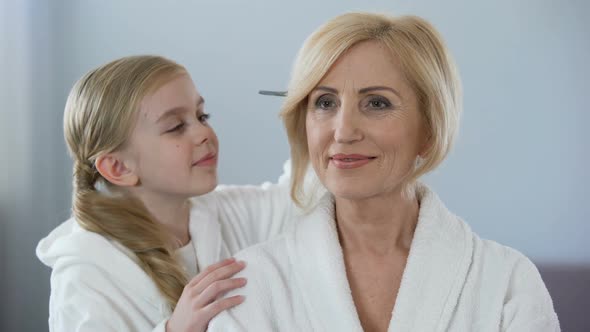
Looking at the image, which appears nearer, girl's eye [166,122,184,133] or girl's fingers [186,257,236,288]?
girl's fingers [186,257,236,288]

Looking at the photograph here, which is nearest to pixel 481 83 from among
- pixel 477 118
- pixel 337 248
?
pixel 477 118

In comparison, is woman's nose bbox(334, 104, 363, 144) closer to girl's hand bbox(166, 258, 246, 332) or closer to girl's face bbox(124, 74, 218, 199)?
girl's hand bbox(166, 258, 246, 332)

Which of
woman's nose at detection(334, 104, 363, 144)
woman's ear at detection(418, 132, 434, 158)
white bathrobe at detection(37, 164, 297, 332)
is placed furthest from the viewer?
white bathrobe at detection(37, 164, 297, 332)

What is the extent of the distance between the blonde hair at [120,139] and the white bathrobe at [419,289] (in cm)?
34

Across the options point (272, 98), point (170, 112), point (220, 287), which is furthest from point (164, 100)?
point (272, 98)

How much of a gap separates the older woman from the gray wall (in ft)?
3.50

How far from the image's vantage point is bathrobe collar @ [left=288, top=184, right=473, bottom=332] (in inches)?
51.3

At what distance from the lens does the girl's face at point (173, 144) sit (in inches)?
65.5

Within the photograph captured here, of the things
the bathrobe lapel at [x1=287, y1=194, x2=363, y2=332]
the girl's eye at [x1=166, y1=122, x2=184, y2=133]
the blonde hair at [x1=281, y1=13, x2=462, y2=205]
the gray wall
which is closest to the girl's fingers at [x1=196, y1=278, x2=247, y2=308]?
the bathrobe lapel at [x1=287, y1=194, x2=363, y2=332]

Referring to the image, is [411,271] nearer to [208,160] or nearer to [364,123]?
[364,123]

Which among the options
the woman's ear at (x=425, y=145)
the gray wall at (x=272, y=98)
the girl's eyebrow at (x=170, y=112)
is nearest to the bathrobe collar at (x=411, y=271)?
the woman's ear at (x=425, y=145)

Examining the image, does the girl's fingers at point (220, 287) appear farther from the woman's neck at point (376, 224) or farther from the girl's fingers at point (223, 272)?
the woman's neck at point (376, 224)

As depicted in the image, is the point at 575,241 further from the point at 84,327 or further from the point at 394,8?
the point at 84,327

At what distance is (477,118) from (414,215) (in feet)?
3.42
